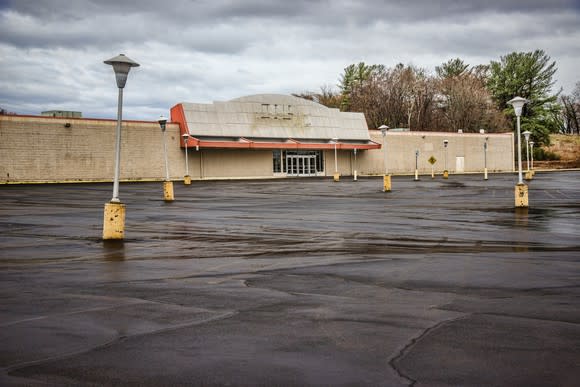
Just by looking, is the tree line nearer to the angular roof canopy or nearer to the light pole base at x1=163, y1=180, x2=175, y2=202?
the angular roof canopy

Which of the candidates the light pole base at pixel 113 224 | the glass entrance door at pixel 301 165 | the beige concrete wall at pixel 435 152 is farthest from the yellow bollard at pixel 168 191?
the beige concrete wall at pixel 435 152

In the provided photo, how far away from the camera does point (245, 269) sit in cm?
882

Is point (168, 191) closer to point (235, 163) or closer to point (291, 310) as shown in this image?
point (291, 310)

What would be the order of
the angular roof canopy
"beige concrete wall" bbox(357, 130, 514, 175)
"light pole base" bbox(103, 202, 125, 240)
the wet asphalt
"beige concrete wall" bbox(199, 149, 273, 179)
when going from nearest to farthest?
the wet asphalt
"light pole base" bbox(103, 202, 125, 240)
the angular roof canopy
"beige concrete wall" bbox(199, 149, 273, 179)
"beige concrete wall" bbox(357, 130, 514, 175)

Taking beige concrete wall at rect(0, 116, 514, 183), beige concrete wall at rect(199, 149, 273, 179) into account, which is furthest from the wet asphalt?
beige concrete wall at rect(199, 149, 273, 179)

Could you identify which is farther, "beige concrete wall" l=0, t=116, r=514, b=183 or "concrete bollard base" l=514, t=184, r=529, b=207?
"beige concrete wall" l=0, t=116, r=514, b=183

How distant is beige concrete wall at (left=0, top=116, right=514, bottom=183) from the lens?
5338 cm

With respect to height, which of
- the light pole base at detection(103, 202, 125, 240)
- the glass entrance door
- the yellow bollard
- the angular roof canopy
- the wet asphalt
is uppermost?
the angular roof canopy

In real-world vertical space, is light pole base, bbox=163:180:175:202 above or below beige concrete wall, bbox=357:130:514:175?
below

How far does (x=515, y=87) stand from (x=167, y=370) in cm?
10821

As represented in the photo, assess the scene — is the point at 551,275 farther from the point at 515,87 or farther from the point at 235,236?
the point at 515,87

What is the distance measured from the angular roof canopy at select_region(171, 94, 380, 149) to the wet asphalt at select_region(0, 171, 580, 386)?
50.8 m

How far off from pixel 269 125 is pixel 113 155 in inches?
696

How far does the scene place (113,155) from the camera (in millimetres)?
58500
